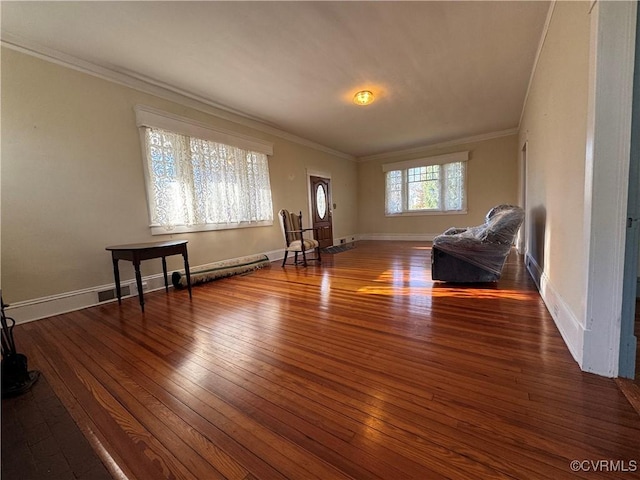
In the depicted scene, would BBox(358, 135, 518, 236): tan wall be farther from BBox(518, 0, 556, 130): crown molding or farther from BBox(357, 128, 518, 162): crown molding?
BBox(518, 0, 556, 130): crown molding

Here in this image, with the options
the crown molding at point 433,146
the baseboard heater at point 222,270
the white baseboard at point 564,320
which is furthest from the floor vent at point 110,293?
the crown molding at point 433,146

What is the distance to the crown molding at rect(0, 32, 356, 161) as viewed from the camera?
2452mm

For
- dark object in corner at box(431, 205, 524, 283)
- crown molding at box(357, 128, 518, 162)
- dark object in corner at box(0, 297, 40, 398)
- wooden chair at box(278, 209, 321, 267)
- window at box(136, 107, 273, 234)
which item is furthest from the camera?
crown molding at box(357, 128, 518, 162)

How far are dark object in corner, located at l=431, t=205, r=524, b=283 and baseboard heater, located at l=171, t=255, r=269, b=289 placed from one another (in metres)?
2.77

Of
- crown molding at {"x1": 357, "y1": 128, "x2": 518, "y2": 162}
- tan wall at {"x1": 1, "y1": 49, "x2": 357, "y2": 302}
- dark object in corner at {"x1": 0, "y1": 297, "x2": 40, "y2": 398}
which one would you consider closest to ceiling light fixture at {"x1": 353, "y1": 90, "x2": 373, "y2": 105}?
tan wall at {"x1": 1, "y1": 49, "x2": 357, "y2": 302}

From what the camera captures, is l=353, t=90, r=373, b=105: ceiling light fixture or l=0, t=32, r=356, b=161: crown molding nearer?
l=0, t=32, r=356, b=161: crown molding

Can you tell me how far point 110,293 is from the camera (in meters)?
3.00

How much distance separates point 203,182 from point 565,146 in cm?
397

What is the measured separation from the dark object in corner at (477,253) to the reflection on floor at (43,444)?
3091 mm

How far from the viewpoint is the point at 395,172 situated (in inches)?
298

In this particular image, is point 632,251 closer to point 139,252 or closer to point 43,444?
point 43,444

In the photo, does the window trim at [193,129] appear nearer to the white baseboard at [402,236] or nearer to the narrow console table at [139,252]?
the narrow console table at [139,252]

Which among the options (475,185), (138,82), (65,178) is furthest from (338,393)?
(475,185)

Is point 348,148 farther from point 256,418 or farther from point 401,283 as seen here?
point 256,418
